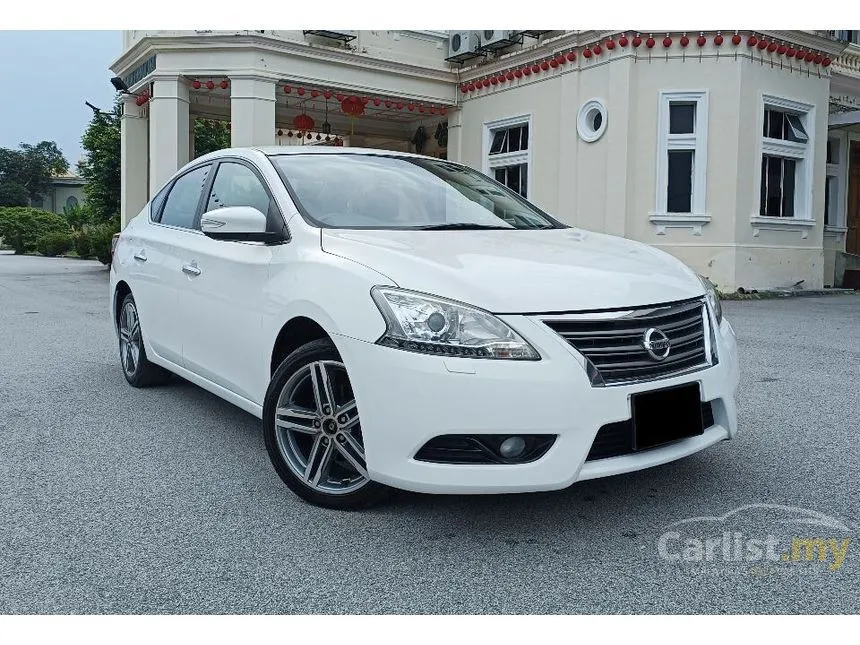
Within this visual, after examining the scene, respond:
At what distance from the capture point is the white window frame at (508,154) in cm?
1630

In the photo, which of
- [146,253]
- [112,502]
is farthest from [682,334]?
[146,253]

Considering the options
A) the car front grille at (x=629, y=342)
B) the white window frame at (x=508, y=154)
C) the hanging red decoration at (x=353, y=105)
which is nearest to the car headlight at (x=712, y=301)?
the car front grille at (x=629, y=342)

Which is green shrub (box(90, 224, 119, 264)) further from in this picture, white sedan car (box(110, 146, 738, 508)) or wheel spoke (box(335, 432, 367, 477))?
wheel spoke (box(335, 432, 367, 477))

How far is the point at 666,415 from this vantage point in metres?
2.95

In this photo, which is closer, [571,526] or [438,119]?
[571,526]

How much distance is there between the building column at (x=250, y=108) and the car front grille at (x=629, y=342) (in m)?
13.1

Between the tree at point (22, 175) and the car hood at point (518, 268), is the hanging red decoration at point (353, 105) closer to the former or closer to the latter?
the car hood at point (518, 268)

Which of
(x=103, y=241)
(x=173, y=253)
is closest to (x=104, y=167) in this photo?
(x=103, y=241)

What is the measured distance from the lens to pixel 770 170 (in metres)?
14.6

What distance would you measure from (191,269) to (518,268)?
2030mm

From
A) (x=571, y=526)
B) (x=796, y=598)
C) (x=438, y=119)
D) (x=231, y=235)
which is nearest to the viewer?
(x=796, y=598)

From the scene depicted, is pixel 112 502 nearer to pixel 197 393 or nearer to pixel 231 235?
pixel 231 235

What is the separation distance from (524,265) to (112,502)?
1911 millimetres

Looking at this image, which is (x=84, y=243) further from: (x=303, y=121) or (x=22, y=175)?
(x=22, y=175)
